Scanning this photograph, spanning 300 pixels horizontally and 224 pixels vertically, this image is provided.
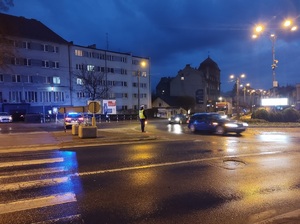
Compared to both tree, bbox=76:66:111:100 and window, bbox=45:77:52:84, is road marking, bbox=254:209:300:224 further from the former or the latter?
window, bbox=45:77:52:84

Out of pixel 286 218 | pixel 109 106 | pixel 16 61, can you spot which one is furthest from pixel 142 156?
pixel 16 61

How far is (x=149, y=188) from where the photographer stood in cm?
679

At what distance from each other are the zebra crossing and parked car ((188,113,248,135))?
41.2 ft

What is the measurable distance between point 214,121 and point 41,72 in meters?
42.9

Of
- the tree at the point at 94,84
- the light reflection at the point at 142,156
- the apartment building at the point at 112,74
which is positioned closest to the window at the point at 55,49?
the apartment building at the point at 112,74

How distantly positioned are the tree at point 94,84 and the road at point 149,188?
48788mm

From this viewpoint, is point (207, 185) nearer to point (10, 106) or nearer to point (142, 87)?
point (10, 106)

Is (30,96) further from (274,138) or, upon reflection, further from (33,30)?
(274,138)

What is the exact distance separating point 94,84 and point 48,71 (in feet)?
29.7

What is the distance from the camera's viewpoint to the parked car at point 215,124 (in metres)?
20.3

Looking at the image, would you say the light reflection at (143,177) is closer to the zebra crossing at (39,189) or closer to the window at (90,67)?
the zebra crossing at (39,189)

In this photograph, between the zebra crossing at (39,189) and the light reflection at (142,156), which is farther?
the light reflection at (142,156)

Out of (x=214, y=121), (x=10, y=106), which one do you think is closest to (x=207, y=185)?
(x=214, y=121)

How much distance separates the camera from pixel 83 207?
18.2 ft
